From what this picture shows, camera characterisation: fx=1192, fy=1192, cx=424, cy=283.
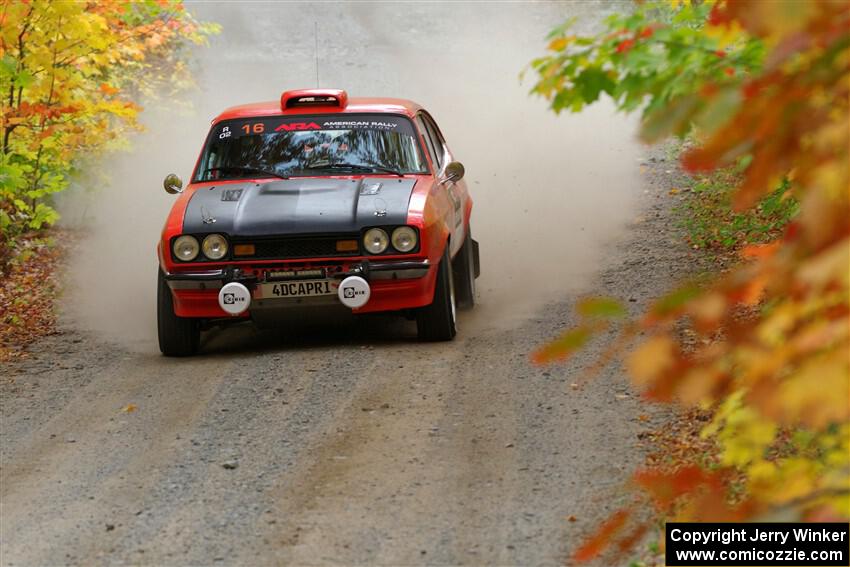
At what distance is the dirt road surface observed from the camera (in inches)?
207

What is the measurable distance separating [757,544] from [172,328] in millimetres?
6279

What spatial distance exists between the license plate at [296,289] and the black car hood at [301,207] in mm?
371

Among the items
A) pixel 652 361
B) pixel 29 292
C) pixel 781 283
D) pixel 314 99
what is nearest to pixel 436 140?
pixel 314 99

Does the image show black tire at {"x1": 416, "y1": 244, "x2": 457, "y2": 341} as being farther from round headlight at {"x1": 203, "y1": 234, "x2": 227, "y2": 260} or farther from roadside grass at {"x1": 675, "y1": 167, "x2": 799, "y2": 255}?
roadside grass at {"x1": 675, "y1": 167, "x2": 799, "y2": 255}

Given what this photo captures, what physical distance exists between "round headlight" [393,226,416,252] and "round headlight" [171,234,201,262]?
1448 mm

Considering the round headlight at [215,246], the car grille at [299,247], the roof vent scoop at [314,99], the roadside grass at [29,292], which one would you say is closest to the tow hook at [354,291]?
the car grille at [299,247]

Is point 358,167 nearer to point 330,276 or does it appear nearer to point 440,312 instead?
point 330,276

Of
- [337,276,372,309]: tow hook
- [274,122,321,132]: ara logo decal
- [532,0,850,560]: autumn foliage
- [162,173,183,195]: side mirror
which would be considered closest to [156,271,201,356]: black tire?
[162,173,183,195]: side mirror

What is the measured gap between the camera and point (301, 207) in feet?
28.9

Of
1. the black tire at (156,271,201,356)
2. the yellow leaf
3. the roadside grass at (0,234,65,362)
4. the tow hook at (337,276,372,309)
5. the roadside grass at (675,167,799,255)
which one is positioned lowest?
the roadside grass at (0,234,65,362)

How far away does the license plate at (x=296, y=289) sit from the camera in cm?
864

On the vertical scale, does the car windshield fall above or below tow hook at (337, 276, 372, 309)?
above

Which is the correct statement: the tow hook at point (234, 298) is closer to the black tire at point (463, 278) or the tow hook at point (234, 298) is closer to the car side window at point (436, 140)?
the car side window at point (436, 140)

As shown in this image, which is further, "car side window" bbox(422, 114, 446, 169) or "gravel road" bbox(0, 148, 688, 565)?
"car side window" bbox(422, 114, 446, 169)
